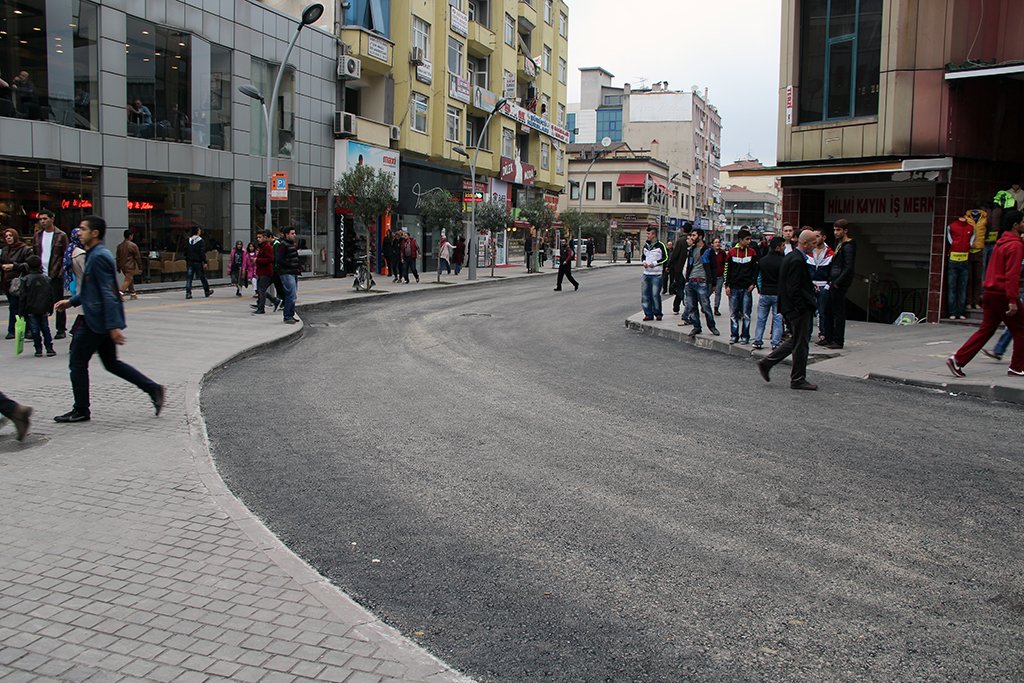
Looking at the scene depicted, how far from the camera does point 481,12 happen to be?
145 ft

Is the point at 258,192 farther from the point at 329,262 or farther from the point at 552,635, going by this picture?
the point at 552,635

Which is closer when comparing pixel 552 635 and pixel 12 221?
pixel 552 635

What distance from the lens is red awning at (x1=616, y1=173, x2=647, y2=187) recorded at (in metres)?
74.4

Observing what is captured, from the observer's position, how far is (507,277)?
36281 millimetres

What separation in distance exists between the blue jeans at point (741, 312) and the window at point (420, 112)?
2535cm

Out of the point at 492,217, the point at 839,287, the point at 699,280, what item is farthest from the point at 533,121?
the point at 839,287

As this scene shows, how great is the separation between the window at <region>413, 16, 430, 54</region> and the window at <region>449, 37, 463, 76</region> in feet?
6.91

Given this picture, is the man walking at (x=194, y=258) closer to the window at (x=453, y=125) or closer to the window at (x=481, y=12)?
the window at (x=453, y=125)

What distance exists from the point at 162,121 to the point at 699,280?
16.5 metres

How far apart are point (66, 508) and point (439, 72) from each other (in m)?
35.7

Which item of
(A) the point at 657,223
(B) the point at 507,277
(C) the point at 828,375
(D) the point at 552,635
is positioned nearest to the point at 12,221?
(C) the point at 828,375

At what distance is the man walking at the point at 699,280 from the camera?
13953 mm

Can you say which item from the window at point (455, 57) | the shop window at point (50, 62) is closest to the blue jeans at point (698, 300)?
the shop window at point (50, 62)

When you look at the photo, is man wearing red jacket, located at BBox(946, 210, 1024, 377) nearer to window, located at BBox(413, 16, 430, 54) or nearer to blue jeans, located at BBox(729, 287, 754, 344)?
blue jeans, located at BBox(729, 287, 754, 344)
